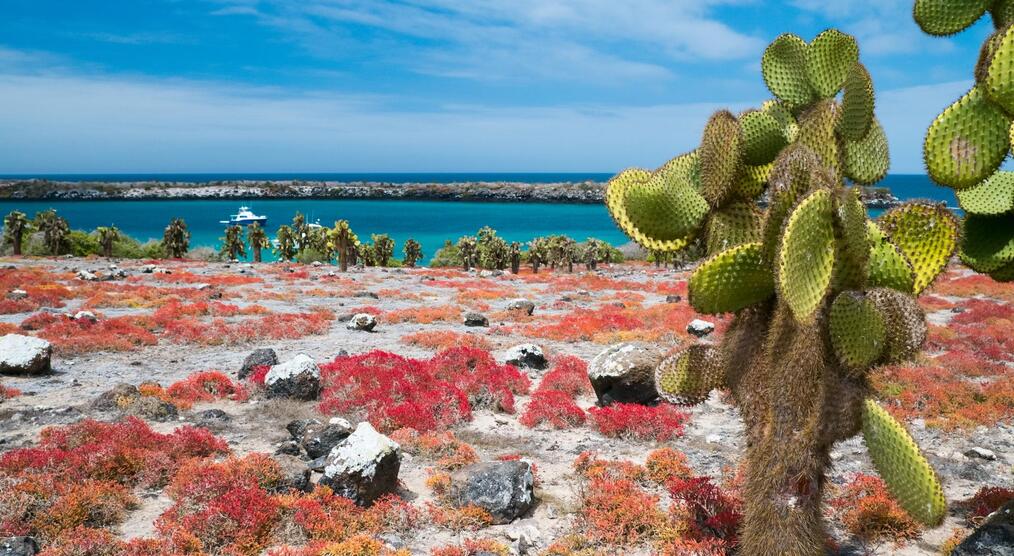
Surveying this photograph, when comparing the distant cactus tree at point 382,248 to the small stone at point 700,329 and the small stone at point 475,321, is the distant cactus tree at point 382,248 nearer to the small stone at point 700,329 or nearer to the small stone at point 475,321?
the small stone at point 475,321

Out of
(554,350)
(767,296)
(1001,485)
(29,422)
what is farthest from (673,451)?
(29,422)

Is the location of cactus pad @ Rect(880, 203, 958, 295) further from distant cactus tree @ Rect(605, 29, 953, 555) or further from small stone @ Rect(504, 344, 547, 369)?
small stone @ Rect(504, 344, 547, 369)

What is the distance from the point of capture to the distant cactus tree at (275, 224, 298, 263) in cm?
6681

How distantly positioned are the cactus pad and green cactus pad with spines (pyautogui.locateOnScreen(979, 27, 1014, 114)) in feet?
2.84

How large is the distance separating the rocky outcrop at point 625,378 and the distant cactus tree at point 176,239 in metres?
65.2

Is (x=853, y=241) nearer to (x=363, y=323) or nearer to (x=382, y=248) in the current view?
(x=363, y=323)

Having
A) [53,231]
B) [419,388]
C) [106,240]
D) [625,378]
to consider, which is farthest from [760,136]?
[53,231]

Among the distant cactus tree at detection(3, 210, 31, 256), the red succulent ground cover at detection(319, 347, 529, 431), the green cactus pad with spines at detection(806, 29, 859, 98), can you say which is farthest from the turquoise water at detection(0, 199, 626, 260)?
the green cactus pad with spines at detection(806, 29, 859, 98)

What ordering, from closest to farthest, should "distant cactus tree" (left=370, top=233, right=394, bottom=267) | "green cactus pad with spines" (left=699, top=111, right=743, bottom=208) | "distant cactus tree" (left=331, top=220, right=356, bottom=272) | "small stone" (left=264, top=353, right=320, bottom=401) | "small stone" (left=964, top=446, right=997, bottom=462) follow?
"green cactus pad with spines" (left=699, top=111, right=743, bottom=208) < "small stone" (left=964, top=446, right=997, bottom=462) < "small stone" (left=264, top=353, right=320, bottom=401) < "distant cactus tree" (left=331, top=220, right=356, bottom=272) < "distant cactus tree" (left=370, top=233, right=394, bottom=267)

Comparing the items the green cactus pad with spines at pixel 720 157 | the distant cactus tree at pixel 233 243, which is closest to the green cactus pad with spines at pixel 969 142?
the green cactus pad with spines at pixel 720 157

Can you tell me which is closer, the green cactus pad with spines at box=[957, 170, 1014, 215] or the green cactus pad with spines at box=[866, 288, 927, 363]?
the green cactus pad with spines at box=[866, 288, 927, 363]

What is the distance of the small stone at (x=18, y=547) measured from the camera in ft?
20.6

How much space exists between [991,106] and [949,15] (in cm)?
150

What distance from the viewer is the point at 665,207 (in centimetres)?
566
